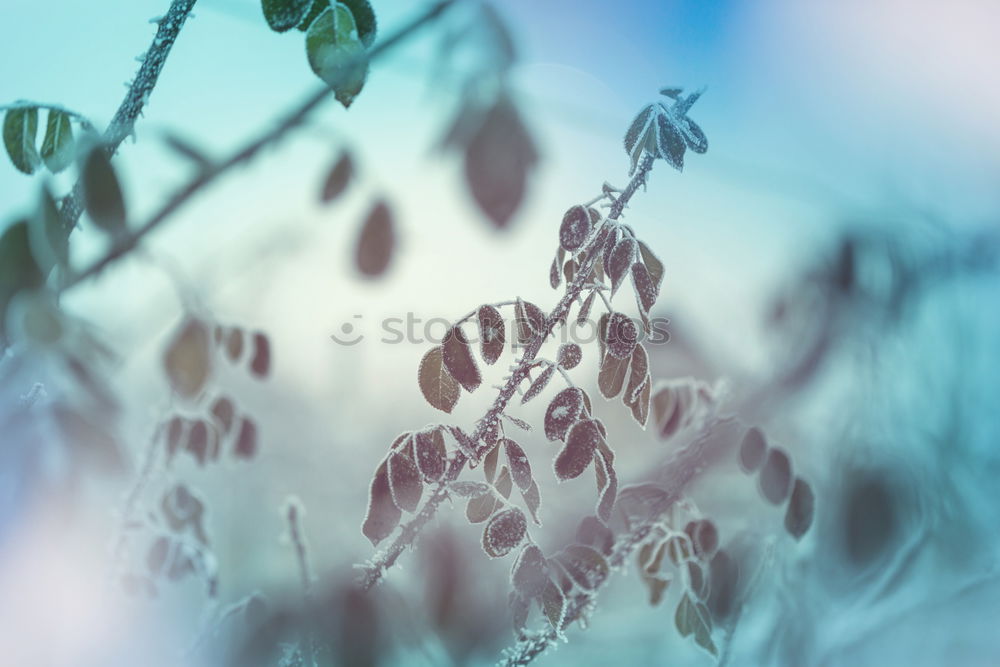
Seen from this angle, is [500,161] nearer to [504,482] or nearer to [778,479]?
[504,482]

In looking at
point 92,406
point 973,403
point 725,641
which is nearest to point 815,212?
point 973,403

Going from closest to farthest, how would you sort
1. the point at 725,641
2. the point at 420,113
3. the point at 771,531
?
the point at 420,113, the point at 725,641, the point at 771,531

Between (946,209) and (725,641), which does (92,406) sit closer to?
(725,641)

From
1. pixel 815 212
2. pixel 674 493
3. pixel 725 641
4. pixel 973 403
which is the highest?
pixel 815 212

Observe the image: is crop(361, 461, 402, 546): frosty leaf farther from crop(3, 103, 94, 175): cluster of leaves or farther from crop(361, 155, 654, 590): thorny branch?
crop(3, 103, 94, 175): cluster of leaves

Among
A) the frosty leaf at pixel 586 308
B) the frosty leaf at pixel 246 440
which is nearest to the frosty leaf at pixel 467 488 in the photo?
the frosty leaf at pixel 586 308
